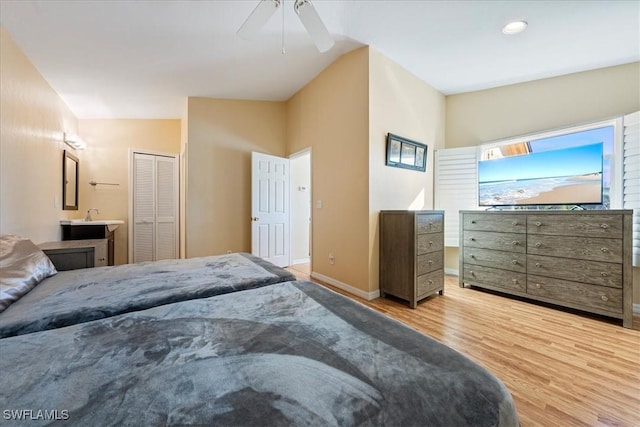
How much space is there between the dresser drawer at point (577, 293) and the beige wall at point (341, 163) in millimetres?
1767

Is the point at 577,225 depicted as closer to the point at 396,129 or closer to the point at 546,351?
the point at 546,351

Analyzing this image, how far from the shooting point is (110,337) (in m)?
0.79

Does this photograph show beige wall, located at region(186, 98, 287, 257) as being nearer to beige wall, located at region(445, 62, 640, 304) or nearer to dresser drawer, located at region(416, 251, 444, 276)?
dresser drawer, located at region(416, 251, 444, 276)

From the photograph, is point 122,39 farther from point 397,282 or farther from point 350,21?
point 397,282

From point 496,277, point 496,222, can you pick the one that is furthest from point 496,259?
point 496,222

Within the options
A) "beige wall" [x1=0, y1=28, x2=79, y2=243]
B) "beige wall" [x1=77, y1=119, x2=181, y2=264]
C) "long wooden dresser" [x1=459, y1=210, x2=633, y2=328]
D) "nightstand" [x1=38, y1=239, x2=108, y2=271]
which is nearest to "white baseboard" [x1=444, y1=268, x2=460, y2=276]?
"long wooden dresser" [x1=459, y1=210, x2=633, y2=328]

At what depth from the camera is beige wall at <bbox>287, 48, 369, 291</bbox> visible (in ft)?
9.37

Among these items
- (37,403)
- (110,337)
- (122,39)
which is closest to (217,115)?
(122,39)

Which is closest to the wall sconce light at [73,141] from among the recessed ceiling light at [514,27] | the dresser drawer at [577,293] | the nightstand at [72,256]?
the nightstand at [72,256]

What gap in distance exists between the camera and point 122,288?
4.09ft

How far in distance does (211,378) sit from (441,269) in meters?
2.87

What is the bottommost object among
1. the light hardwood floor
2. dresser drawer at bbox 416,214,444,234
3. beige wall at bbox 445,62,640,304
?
the light hardwood floor

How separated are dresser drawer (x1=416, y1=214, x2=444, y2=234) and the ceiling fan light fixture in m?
1.88

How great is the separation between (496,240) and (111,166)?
5915 mm
